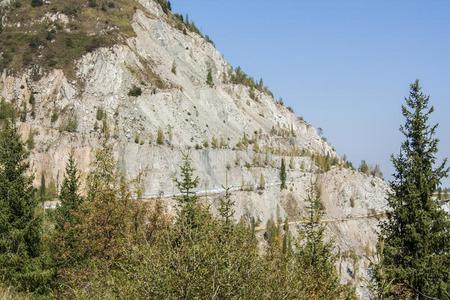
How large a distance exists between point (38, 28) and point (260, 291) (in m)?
139

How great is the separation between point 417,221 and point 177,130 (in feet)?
339

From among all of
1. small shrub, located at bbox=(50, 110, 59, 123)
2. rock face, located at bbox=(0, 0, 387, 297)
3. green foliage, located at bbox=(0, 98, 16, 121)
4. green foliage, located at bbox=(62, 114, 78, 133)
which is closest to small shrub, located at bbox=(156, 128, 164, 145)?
rock face, located at bbox=(0, 0, 387, 297)

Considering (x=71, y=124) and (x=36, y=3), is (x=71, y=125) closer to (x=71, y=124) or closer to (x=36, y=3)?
(x=71, y=124)

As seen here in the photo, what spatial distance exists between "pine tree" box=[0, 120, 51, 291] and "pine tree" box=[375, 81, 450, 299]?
2141 centimetres

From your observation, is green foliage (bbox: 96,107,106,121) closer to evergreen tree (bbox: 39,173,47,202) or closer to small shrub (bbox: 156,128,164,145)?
small shrub (bbox: 156,128,164,145)

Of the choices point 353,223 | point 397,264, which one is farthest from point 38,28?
point 397,264

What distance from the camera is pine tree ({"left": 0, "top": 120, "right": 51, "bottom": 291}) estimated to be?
33.8 m

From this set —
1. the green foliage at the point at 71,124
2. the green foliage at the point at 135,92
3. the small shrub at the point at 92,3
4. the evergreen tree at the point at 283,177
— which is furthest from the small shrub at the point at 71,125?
the evergreen tree at the point at 283,177

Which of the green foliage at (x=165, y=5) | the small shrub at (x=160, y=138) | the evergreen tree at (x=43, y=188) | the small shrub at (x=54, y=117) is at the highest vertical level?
the green foliage at (x=165, y=5)

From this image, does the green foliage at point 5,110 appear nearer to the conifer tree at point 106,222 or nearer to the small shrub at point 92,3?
the small shrub at point 92,3

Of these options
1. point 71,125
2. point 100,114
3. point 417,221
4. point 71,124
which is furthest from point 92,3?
point 417,221

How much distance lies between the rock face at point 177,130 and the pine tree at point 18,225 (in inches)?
2771

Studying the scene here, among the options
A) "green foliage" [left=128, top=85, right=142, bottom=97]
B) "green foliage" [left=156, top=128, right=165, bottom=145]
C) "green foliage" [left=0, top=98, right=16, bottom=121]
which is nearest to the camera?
"green foliage" [left=0, top=98, right=16, bottom=121]

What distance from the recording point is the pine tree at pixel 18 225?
3381 centimetres
